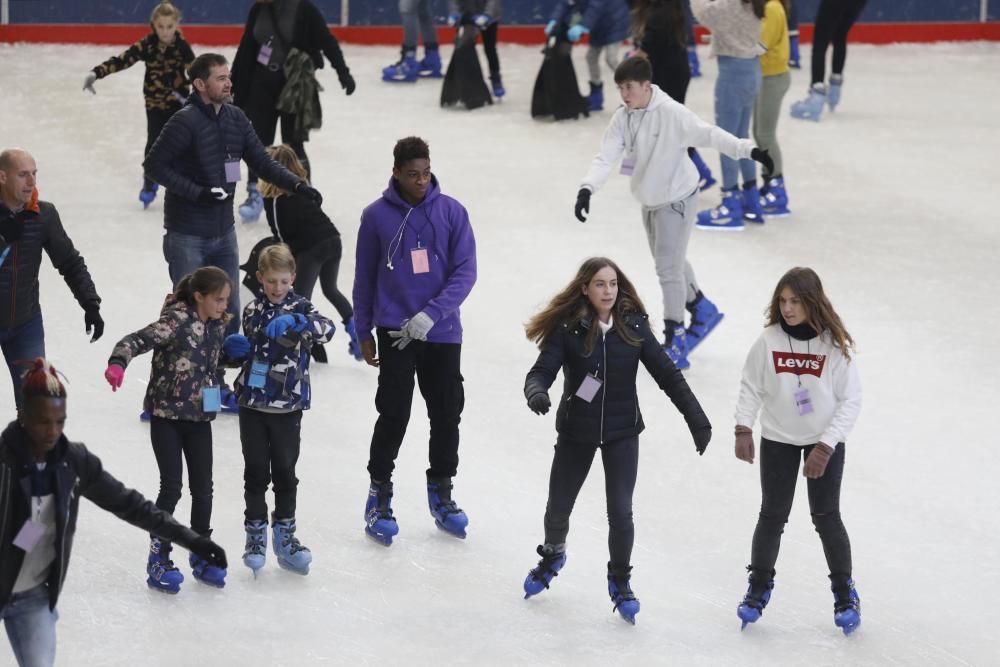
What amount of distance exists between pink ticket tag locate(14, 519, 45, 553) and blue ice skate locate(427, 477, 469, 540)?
2230 mm

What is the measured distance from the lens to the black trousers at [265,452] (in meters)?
5.80

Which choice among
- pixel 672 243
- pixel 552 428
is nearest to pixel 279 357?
pixel 552 428

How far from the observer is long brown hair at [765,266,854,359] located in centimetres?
544

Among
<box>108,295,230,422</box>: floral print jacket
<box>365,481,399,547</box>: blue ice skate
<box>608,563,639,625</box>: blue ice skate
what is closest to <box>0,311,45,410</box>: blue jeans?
<box>108,295,230,422</box>: floral print jacket

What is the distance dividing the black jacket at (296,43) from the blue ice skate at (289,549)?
4190mm

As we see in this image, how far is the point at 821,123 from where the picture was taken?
12.7 meters

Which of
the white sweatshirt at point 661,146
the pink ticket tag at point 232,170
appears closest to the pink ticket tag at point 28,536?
the pink ticket tag at point 232,170

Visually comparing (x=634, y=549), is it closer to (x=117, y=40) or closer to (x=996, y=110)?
(x=996, y=110)

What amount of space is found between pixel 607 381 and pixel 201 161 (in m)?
2.33

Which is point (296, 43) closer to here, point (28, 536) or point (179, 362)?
point (179, 362)

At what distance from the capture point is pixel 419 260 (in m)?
6.01

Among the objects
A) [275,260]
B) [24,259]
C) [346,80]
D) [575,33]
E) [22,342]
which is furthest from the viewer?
[575,33]

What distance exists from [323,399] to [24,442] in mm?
3512

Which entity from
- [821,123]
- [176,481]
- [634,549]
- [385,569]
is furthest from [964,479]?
[821,123]
